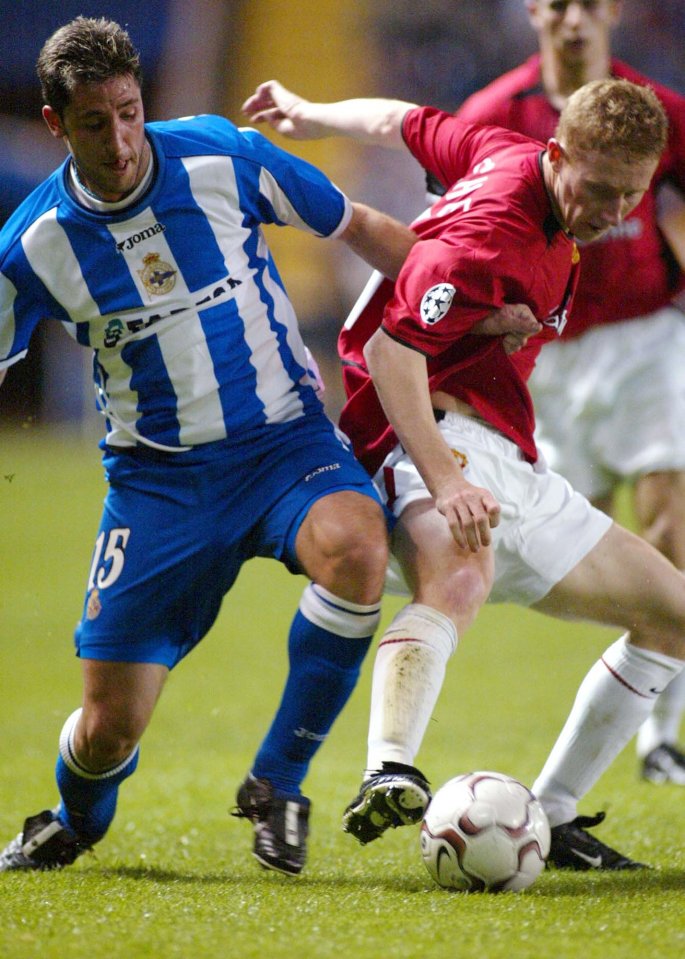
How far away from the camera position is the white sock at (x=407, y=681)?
3006 millimetres

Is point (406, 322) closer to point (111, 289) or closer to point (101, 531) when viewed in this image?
point (111, 289)

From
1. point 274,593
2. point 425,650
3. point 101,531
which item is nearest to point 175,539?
point 101,531

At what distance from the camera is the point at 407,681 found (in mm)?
3064

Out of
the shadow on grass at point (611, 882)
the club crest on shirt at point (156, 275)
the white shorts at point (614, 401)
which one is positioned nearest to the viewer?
the shadow on grass at point (611, 882)

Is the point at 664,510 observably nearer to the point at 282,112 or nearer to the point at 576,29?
the point at 576,29

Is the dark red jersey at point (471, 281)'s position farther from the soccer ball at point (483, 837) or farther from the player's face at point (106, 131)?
the soccer ball at point (483, 837)

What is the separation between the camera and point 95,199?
11.1ft

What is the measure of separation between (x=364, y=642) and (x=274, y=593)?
20.9 ft

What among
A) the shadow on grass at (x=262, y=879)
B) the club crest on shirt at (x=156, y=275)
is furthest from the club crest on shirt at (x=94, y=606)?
the club crest on shirt at (x=156, y=275)

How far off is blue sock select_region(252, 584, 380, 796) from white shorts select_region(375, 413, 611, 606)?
260 millimetres

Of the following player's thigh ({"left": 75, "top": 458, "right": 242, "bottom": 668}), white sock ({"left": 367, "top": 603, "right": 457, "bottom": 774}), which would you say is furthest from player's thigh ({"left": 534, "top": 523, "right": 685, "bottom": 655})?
player's thigh ({"left": 75, "top": 458, "right": 242, "bottom": 668})

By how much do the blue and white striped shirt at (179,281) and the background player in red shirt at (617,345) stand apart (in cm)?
177

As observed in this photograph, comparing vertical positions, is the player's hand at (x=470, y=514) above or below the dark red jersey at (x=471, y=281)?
below

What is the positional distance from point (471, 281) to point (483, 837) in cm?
123
